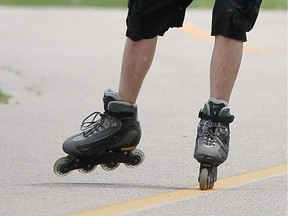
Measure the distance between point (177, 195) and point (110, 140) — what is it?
69 centimetres

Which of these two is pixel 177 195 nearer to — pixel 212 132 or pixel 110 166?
pixel 212 132

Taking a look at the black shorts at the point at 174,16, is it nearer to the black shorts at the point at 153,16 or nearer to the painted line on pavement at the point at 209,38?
the black shorts at the point at 153,16

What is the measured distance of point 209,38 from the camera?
15.9 meters

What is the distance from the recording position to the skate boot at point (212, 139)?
6148mm

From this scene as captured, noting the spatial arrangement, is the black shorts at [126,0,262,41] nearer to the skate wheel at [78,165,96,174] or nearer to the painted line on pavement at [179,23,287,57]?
the skate wheel at [78,165,96,174]

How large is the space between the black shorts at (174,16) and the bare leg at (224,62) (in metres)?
0.04

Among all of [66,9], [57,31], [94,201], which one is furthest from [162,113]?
[66,9]

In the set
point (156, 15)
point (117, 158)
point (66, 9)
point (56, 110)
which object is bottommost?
point (66, 9)

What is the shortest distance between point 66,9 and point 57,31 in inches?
118

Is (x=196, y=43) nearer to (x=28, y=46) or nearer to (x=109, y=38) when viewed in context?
(x=109, y=38)

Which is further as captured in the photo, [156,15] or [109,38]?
[109,38]

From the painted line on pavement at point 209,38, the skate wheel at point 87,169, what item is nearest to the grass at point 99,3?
the painted line on pavement at point 209,38

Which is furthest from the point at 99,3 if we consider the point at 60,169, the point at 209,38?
the point at 60,169

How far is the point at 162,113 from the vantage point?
984 centimetres
